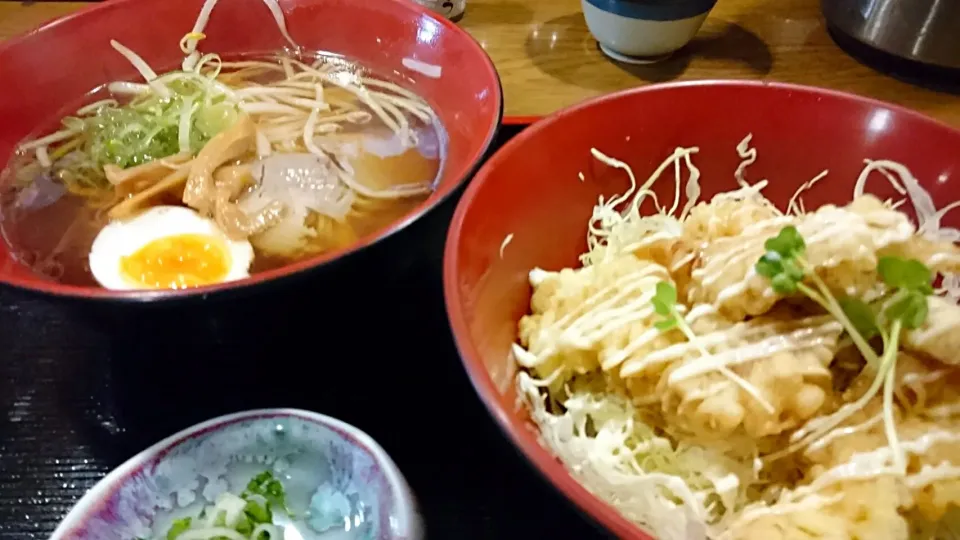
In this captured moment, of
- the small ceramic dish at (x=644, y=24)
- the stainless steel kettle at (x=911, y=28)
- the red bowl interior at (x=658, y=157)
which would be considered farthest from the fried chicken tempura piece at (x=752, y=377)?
the stainless steel kettle at (x=911, y=28)

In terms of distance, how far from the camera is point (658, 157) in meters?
1.25

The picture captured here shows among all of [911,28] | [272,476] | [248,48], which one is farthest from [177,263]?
[911,28]

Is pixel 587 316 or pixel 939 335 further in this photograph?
pixel 587 316

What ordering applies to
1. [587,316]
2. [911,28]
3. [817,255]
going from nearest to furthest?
[817,255], [587,316], [911,28]

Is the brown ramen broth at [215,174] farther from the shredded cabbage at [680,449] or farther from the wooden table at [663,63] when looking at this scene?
the shredded cabbage at [680,449]

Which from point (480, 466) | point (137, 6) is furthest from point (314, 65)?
point (480, 466)

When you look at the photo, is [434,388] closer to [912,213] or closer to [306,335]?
[306,335]

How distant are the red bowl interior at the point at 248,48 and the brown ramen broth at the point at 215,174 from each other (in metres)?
0.04

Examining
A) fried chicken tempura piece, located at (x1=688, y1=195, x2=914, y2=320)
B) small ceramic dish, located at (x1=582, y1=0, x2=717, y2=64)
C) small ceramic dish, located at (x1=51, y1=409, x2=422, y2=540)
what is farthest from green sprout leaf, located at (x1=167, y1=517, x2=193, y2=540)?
small ceramic dish, located at (x1=582, y1=0, x2=717, y2=64)

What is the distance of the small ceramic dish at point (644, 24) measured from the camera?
1821 mm

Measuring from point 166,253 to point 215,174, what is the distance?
0.19 meters

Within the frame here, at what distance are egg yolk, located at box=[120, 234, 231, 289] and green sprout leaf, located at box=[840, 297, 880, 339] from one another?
97 cm

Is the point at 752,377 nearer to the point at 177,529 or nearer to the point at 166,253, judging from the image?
the point at 177,529

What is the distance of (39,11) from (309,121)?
1.09 metres
